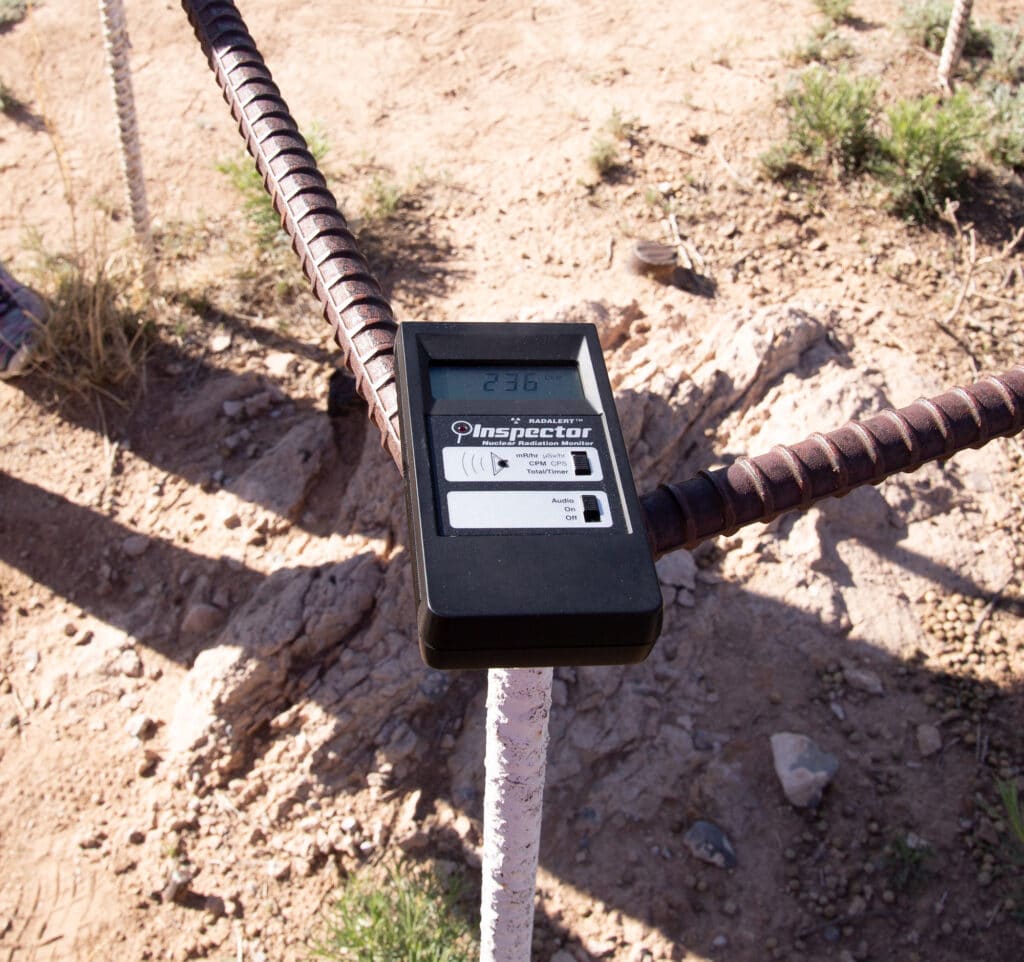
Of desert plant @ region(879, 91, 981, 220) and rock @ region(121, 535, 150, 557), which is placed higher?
desert plant @ region(879, 91, 981, 220)

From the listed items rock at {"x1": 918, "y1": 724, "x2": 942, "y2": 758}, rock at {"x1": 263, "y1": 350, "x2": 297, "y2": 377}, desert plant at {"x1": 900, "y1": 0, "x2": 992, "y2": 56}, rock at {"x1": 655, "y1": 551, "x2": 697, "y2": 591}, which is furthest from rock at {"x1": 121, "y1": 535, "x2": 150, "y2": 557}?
desert plant at {"x1": 900, "y1": 0, "x2": 992, "y2": 56}

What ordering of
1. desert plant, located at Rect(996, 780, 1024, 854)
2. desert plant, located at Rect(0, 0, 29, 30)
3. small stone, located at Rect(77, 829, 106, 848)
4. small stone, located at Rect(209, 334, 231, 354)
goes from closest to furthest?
desert plant, located at Rect(996, 780, 1024, 854) → small stone, located at Rect(77, 829, 106, 848) → small stone, located at Rect(209, 334, 231, 354) → desert plant, located at Rect(0, 0, 29, 30)

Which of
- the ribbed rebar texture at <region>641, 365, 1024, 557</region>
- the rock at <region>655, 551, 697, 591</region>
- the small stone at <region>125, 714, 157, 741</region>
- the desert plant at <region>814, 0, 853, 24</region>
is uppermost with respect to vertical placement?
the ribbed rebar texture at <region>641, 365, 1024, 557</region>

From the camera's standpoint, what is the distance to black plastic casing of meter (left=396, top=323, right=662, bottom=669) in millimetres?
1091

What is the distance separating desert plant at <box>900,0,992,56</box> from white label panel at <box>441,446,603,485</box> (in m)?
4.95

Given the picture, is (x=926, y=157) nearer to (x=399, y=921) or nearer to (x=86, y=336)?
(x=86, y=336)

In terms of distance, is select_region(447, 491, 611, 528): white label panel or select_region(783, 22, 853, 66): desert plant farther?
select_region(783, 22, 853, 66): desert plant

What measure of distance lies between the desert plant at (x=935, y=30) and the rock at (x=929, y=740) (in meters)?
3.77

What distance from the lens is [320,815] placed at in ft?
9.22

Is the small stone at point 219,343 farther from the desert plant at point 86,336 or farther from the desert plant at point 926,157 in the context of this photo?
the desert plant at point 926,157

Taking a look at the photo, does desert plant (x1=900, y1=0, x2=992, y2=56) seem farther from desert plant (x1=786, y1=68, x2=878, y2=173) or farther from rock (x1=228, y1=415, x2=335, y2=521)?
rock (x1=228, y1=415, x2=335, y2=521)

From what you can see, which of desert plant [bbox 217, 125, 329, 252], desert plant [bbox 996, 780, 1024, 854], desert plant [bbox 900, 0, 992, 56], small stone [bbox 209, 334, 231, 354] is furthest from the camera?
desert plant [bbox 900, 0, 992, 56]

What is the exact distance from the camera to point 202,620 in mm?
3160

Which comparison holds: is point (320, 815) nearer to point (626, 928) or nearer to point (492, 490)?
point (626, 928)
